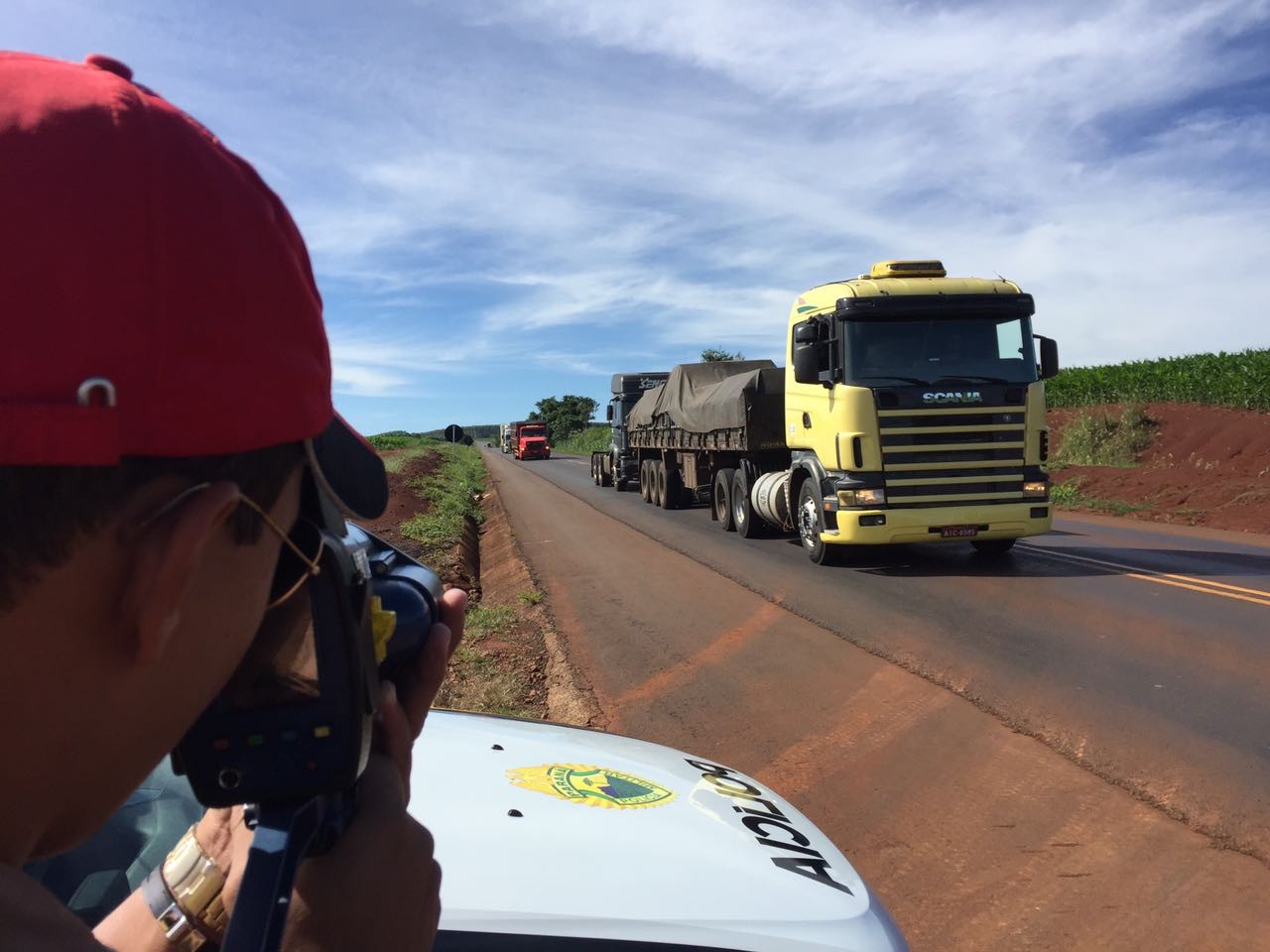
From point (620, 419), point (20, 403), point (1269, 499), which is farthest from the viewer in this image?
point (620, 419)

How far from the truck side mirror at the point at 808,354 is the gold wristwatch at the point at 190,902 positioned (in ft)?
31.9

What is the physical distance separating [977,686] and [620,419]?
2248cm

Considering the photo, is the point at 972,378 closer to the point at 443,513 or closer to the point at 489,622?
the point at 489,622

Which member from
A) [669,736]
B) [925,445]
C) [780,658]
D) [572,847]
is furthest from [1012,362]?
[572,847]

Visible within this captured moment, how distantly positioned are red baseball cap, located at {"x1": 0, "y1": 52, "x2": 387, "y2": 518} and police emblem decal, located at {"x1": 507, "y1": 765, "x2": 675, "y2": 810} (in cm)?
162

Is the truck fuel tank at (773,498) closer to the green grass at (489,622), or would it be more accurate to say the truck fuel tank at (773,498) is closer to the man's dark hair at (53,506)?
the green grass at (489,622)

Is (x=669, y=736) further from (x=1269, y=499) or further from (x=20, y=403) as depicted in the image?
(x=1269, y=499)

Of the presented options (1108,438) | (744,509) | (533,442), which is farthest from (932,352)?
(533,442)

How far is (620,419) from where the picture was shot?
2794 centimetres

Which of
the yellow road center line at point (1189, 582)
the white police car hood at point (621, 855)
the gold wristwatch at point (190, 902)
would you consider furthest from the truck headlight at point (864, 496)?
the gold wristwatch at point (190, 902)

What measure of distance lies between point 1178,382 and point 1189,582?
31.5 metres

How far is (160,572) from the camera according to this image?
2.34 feet

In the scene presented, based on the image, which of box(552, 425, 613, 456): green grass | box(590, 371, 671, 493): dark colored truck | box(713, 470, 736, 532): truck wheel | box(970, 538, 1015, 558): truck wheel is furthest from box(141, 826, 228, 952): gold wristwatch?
box(552, 425, 613, 456): green grass

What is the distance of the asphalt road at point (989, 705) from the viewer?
352cm
